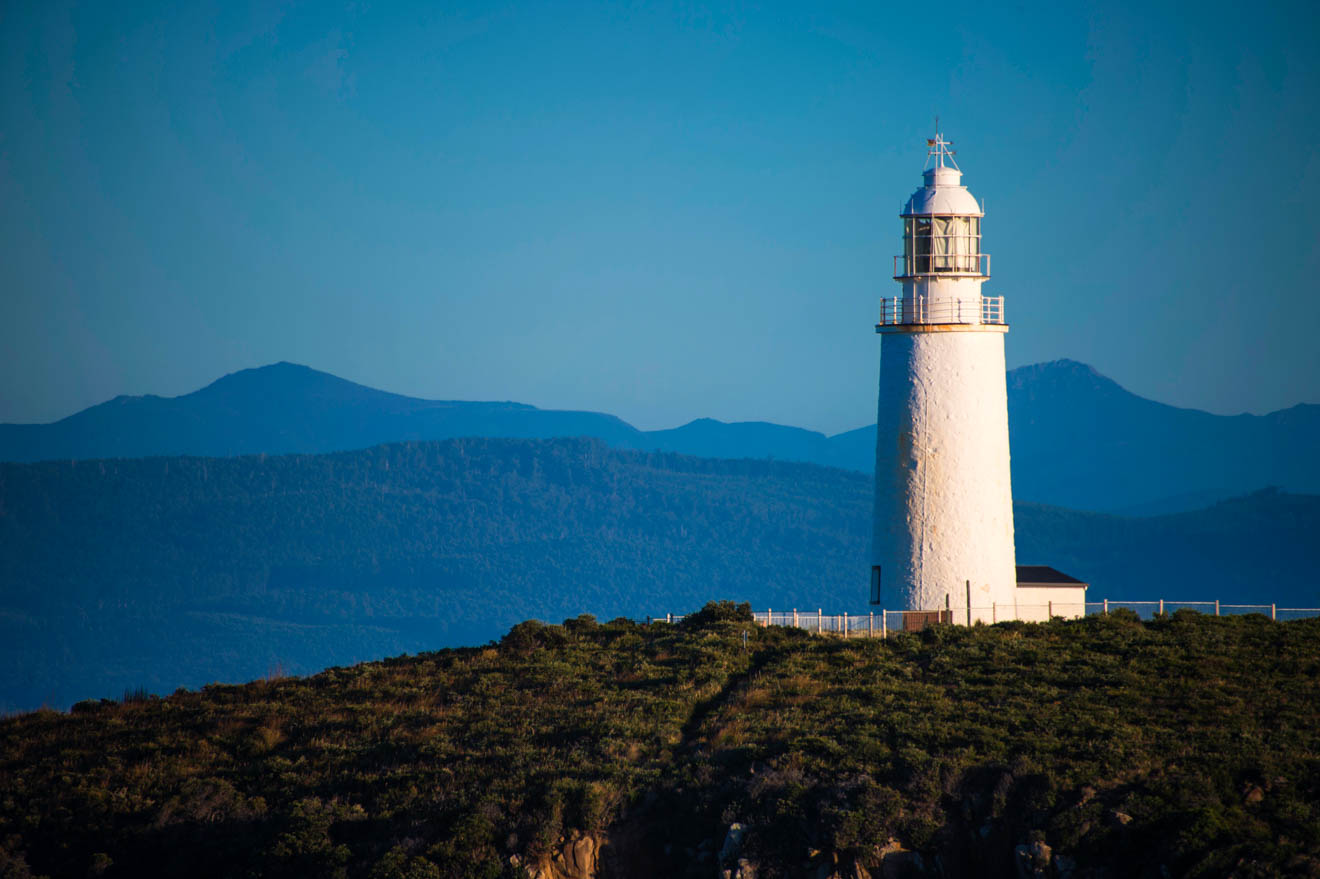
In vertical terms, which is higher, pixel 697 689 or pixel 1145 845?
pixel 697 689

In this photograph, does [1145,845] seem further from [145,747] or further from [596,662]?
[145,747]

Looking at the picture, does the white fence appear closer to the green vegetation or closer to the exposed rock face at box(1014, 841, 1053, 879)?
the green vegetation

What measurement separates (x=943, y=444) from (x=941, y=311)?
2981mm

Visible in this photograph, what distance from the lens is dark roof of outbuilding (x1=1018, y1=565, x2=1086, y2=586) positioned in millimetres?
34147

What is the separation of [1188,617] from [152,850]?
2097 cm

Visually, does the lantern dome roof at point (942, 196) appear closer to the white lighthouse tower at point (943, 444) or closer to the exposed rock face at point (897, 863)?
the white lighthouse tower at point (943, 444)

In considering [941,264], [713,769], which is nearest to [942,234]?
[941,264]

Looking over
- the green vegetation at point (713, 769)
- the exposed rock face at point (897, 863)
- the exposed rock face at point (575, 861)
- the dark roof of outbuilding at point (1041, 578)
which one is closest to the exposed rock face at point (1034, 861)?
the green vegetation at point (713, 769)

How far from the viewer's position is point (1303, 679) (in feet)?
82.1

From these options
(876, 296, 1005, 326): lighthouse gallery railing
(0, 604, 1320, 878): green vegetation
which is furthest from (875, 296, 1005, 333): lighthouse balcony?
(0, 604, 1320, 878): green vegetation

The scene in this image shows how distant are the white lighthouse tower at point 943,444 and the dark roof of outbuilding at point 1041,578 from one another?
1742 mm

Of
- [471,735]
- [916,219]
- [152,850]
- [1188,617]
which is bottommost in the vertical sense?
[152,850]

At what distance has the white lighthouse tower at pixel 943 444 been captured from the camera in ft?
104

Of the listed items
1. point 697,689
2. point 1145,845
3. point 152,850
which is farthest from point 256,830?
point 1145,845
